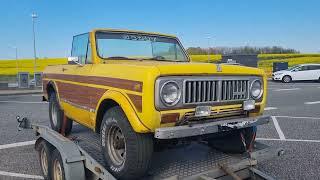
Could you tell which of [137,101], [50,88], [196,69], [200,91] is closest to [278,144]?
[200,91]

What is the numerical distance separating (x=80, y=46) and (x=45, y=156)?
1738 millimetres

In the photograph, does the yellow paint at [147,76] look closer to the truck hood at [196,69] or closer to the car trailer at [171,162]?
the truck hood at [196,69]

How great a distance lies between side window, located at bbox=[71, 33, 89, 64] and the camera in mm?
5595

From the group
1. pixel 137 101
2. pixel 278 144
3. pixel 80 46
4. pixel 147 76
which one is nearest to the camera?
pixel 147 76

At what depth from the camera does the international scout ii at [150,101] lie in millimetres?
3791

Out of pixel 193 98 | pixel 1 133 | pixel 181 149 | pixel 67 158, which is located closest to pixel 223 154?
pixel 181 149

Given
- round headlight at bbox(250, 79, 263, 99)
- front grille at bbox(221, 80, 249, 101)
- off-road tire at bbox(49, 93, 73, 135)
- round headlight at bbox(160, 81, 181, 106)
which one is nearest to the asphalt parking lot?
off-road tire at bbox(49, 93, 73, 135)

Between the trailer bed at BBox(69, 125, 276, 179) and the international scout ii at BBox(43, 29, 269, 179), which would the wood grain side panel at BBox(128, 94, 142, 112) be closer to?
the international scout ii at BBox(43, 29, 269, 179)

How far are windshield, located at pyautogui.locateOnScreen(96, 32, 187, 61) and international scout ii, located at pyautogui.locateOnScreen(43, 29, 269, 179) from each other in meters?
0.02

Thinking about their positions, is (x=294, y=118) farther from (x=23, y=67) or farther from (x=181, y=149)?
(x=23, y=67)

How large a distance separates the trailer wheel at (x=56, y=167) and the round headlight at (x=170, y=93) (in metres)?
1.60

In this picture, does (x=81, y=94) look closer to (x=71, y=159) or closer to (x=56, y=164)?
(x=56, y=164)

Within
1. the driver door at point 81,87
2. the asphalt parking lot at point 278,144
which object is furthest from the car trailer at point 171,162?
the asphalt parking lot at point 278,144

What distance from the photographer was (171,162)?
4.68 metres
